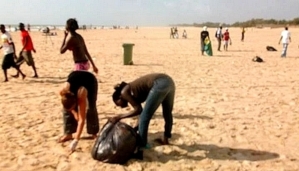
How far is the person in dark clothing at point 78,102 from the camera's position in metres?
4.86

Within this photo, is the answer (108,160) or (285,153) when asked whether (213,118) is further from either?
(108,160)

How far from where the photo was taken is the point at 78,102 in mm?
4941

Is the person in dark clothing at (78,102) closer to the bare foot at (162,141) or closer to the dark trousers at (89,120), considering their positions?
the dark trousers at (89,120)

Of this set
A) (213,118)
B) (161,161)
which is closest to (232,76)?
(213,118)

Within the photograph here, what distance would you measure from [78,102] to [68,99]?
0.16m

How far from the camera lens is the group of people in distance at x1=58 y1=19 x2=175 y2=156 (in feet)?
15.4

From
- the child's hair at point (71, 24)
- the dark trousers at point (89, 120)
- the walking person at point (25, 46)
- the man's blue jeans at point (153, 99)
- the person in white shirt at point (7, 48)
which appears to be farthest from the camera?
the walking person at point (25, 46)

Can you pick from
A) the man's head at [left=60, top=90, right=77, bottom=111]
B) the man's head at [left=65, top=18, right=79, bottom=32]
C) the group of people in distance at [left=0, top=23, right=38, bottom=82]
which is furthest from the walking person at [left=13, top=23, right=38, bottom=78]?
the man's head at [left=60, top=90, right=77, bottom=111]

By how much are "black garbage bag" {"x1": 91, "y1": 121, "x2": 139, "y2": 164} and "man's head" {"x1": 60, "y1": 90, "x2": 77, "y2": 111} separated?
0.56 meters

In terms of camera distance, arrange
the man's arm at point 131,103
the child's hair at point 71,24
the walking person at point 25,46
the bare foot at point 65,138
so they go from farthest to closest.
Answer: the walking person at point 25,46 → the bare foot at point 65,138 → the child's hair at point 71,24 → the man's arm at point 131,103

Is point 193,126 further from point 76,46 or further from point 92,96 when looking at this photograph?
point 76,46

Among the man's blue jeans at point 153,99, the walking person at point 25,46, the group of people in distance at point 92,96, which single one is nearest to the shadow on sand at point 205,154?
the group of people in distance at point 92,96

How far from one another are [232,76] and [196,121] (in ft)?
19.8

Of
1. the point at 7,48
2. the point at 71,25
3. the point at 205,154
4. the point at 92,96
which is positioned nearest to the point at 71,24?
the point at 71,25
